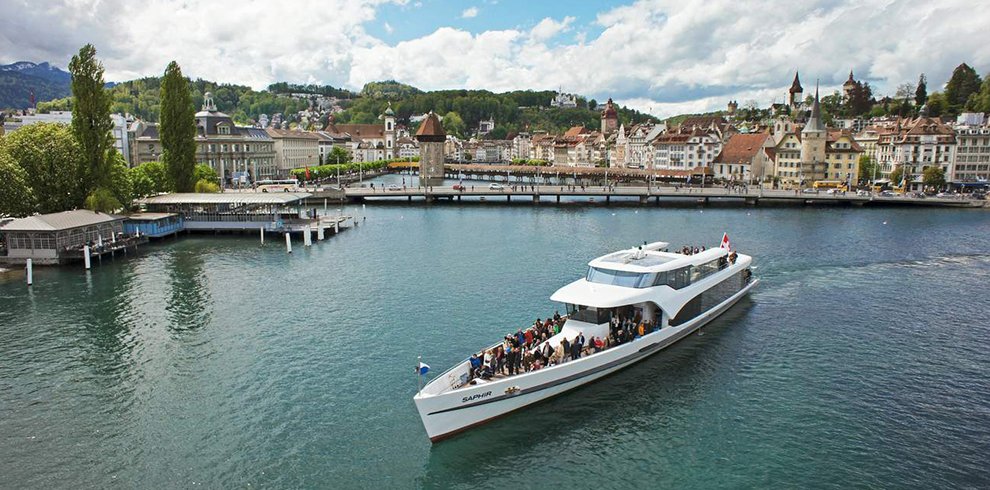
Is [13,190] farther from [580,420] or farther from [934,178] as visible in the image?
[934,178]

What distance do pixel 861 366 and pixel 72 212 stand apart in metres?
59.6

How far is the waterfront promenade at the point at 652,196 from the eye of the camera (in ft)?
327

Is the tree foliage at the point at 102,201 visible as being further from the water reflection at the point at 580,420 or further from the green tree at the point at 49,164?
the water reflection at the point at 580,420

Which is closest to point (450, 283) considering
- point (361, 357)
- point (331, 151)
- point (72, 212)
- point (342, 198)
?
point (361, 357)

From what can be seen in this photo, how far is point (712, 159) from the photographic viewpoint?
15038 centimetres

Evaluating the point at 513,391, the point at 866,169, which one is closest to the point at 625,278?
the point at 513,391

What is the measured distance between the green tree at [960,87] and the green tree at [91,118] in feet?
597

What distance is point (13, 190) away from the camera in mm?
53219

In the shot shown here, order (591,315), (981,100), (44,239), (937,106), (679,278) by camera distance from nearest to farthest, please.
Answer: (591,315)
(679,278)
(44,239)
(981,100)
(937,106)

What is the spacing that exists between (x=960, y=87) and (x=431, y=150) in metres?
134

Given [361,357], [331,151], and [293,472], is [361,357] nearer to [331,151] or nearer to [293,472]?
[293,472]

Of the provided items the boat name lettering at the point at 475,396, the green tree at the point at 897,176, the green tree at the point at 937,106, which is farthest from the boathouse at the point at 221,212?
the green tree at the point at 937,106

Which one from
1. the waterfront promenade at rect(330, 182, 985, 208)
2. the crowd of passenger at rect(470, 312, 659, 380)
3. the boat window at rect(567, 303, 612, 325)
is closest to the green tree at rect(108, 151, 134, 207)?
the waterfront promenade at rect(330, 182, 985, 208)

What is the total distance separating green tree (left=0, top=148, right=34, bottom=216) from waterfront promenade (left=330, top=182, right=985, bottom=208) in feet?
146
